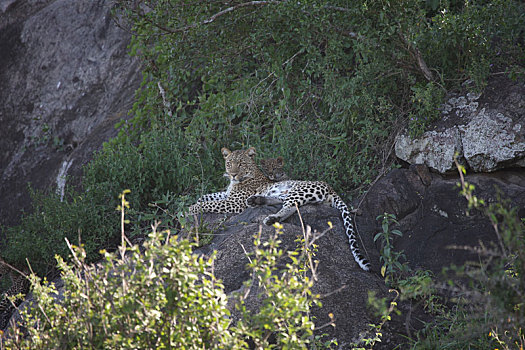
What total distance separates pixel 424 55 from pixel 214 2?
3580mm

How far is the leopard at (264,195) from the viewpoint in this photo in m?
6.79

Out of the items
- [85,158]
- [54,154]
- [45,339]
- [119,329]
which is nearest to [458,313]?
[119,329]

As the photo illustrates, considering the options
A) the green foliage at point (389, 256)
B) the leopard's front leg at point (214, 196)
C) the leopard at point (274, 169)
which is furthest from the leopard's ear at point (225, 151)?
the green foliage at point (389, 256)

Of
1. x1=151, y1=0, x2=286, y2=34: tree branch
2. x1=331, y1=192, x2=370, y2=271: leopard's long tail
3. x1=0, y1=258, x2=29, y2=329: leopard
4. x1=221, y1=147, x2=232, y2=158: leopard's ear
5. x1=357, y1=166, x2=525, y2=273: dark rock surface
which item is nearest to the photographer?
x1=331, y1=192, x2=370, y2=271: leopard's long tail

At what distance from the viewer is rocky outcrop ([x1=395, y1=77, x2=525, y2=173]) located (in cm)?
706

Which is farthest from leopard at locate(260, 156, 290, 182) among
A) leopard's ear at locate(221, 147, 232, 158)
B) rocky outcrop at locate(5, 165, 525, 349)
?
rocky outcrop at locate(5, 165, 525, 349)

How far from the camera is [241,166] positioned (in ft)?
28.0

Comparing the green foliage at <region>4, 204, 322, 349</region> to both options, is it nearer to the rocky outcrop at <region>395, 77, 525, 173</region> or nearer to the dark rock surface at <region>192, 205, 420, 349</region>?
the dark rock surface at <region>192, 205, 420, 349</region>

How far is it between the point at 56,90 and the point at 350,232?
9.97 meters

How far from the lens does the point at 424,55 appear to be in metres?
8.12

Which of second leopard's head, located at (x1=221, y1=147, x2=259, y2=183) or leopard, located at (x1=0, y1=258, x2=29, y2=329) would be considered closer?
leopard, located at (x1=0, y1=258, x2=29, y2=329)

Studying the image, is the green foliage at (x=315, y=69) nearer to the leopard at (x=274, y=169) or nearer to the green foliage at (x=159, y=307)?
the leopard at (x=274, y=169)

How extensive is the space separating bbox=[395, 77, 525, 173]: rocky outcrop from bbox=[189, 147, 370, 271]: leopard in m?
1.26

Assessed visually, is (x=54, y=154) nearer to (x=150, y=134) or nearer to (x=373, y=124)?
(x=150, y=134)
